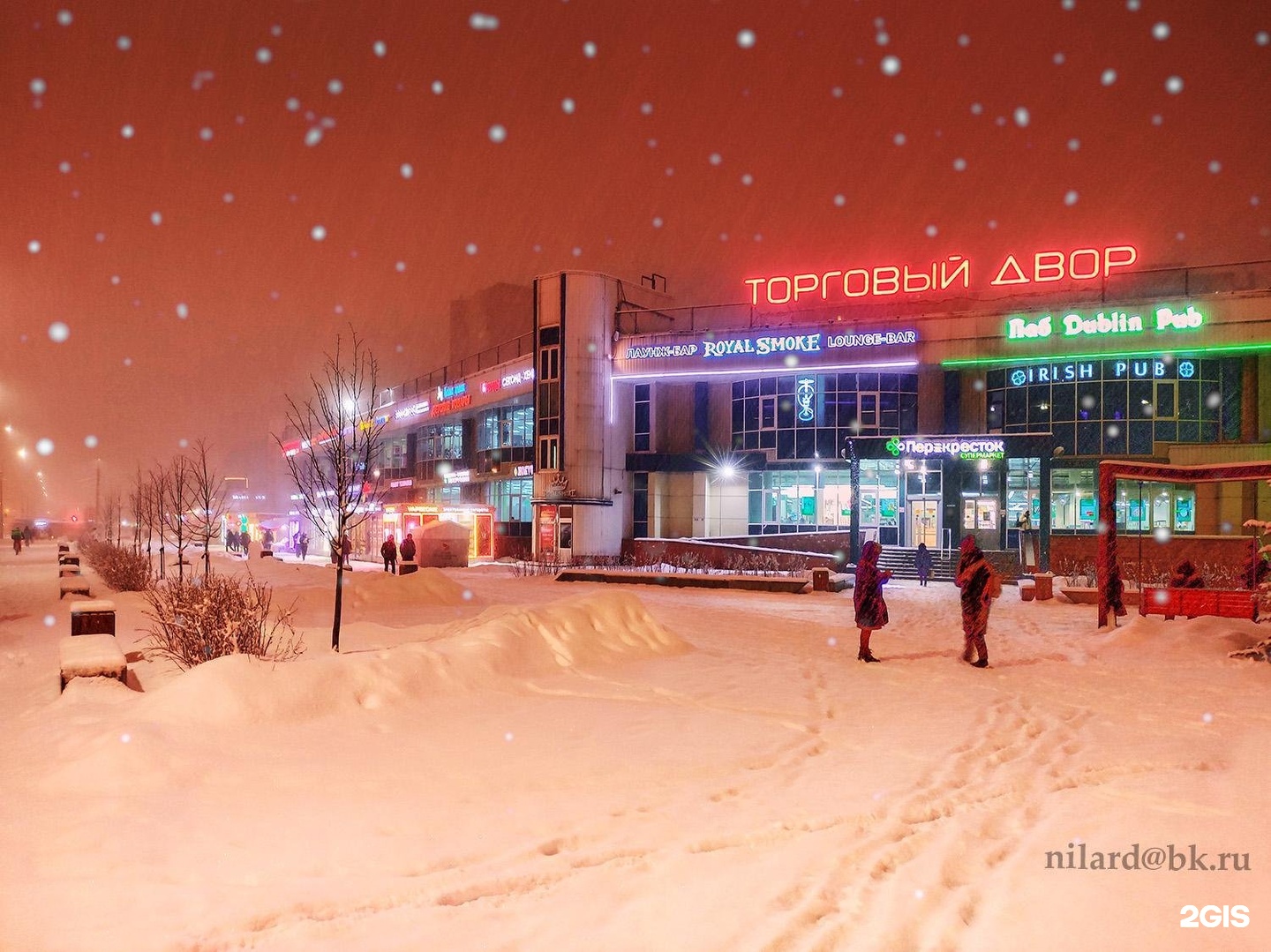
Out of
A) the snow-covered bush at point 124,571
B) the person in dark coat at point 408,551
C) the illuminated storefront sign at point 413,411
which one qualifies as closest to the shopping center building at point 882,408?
the illuminated storefront sign at point 413,411

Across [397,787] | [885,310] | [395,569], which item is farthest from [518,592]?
[885,310]

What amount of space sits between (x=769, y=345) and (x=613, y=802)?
31823 millimetres

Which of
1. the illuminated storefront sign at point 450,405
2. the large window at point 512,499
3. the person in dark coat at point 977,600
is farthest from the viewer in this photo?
the illuminated storefront sign at point 450,405

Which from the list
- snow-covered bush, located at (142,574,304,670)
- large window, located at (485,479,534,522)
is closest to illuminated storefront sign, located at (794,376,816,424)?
large window, located at (485,479,534,522)

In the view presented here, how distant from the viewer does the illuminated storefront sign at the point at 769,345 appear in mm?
34531

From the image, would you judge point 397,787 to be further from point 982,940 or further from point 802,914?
point 982,940

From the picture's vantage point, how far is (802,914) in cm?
395

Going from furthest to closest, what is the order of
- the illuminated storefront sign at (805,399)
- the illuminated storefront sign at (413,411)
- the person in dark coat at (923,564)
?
the illuminated storefront sign at (413,411) → the illuminated storefront sign at (805,399) → the person in dark coat at (923,564)

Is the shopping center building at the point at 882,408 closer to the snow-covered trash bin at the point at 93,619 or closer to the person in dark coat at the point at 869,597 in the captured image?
the person in dark coat at the point at 869,597

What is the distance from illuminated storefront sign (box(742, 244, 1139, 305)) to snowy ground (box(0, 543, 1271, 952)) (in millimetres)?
25717

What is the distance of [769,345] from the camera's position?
36000 millimetres

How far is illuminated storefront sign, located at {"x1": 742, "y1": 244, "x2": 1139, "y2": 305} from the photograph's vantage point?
3269 cm

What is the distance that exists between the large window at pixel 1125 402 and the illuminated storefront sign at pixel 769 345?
16.7ft

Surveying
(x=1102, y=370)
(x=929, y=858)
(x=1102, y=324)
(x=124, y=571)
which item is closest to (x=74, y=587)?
(x=124, y=571)
